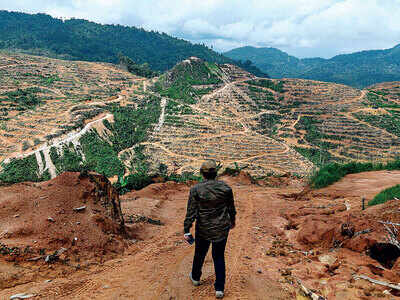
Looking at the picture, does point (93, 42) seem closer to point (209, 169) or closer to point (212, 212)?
point (209, 169)

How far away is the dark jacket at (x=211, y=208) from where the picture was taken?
2.91 m

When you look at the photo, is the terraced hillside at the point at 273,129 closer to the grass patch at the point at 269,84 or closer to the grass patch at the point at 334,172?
the grass patch at the point at 269,84

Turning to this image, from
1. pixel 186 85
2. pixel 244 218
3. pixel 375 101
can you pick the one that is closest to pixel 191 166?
pixel 244 218

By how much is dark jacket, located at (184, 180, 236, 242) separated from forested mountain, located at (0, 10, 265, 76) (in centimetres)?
12683

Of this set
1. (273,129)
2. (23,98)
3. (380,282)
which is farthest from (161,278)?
(23,98)

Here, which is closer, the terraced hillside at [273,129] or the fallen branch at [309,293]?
the fallen branch at [309,293]

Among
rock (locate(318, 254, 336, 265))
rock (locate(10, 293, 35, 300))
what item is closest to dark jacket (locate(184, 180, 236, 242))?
rock (locate(10, 293, 35, 300))

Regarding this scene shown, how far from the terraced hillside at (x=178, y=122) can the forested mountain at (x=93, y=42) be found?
261 feet

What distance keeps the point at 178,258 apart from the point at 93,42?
177 m

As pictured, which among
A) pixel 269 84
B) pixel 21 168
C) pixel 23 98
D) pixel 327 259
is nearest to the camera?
pixel 327 259

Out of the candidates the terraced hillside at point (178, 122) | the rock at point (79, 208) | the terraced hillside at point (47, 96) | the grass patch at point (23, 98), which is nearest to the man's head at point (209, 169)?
the rock at point (79, 208)

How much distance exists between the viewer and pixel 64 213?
486 cm

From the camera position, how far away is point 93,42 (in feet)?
498

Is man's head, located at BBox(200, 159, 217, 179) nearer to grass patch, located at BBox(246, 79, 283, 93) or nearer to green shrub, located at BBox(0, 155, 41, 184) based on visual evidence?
green shrub, located at BBox(0, 155, 41, 184)
